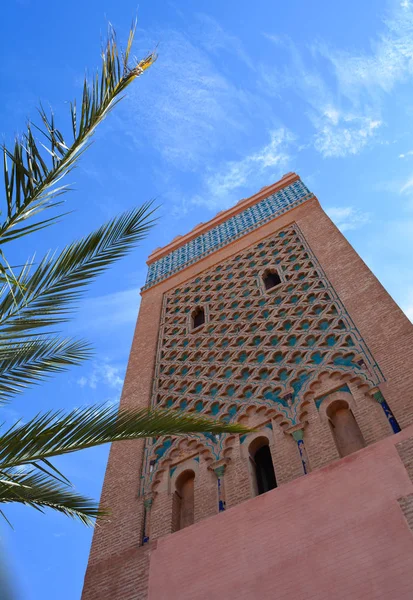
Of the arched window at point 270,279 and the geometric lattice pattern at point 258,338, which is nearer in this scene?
the geometric lattice pattern at point 258,338

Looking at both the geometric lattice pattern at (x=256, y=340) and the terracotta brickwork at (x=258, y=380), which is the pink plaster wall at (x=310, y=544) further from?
the geometric lattice pattern at (x=256, y=340)

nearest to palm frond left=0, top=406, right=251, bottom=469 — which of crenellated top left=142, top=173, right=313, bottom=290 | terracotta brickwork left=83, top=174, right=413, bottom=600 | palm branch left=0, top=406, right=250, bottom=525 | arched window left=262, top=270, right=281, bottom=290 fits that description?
palm branch left=0, top=406, right=250, bottom=525

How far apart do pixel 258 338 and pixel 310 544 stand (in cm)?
208

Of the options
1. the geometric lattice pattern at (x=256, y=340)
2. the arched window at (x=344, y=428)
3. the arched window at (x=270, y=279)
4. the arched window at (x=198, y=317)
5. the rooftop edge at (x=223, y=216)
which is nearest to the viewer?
the arched window at (x=344, y=428)

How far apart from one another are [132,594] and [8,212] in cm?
216

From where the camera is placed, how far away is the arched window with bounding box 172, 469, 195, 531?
12.3 feet

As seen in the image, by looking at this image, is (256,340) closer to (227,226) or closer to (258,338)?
(258,338)

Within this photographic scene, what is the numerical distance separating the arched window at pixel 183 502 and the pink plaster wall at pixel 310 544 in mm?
279

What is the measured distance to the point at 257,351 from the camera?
4656 mm

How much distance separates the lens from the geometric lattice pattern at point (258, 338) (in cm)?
414

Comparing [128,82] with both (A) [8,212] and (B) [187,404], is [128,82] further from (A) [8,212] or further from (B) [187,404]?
(B) [187,404]

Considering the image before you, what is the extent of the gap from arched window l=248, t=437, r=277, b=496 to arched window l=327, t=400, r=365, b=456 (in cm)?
43

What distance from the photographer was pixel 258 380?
436cm

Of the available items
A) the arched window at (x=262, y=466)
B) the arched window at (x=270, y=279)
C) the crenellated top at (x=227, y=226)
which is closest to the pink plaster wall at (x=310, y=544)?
the arched window at (x=262, y=466)
